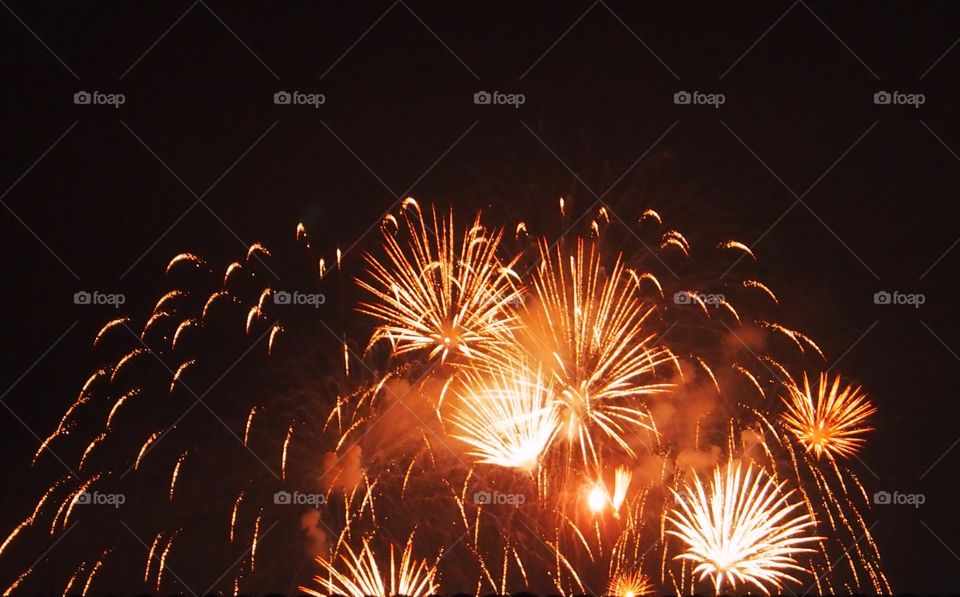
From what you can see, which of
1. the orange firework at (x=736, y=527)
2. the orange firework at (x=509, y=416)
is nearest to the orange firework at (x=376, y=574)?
the orange firework at (x=509, y=416)

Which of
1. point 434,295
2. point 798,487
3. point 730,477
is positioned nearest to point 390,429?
point 434,295

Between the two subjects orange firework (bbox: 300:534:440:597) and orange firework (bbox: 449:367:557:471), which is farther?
orange firework (bbox: 300:534:440:597)

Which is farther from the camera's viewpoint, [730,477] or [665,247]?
[665,247]

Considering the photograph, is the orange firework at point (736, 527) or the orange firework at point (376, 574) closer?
the orange firework at point (736, 527)

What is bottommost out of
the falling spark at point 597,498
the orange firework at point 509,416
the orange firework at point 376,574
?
the orange firework at point 376,574

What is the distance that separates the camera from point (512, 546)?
52.7 ft

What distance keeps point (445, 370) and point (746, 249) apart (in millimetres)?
7020

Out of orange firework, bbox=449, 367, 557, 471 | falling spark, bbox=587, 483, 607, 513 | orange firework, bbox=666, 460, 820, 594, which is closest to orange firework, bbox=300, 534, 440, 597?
orange firework, bbox=449, 367, 557, 471

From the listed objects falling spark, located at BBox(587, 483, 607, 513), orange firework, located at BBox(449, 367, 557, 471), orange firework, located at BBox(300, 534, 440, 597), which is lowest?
orange firework, located at BBox(300, 534, 440, 597)

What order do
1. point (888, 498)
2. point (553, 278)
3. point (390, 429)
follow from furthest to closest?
1. point (888, 498)
2. point (390, 429)
3. point (553, 278)

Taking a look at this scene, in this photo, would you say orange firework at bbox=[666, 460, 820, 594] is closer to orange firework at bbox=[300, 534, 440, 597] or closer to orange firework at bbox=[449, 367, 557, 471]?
orange firework at bbox=[449, 367, 557, 471]

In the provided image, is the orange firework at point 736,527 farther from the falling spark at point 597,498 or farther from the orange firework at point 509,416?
the orange firework at point 509,416

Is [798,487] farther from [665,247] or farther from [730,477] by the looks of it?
[665,247]

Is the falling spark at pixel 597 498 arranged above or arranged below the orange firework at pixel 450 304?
below
